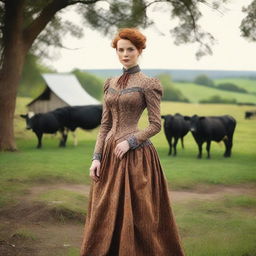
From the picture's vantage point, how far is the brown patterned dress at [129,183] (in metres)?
3.70

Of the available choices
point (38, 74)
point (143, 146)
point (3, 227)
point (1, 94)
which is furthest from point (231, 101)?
point (143, 146)

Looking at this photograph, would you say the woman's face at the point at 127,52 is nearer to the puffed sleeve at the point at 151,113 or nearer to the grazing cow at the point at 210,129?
the puffed sleeve at the point at 151,113

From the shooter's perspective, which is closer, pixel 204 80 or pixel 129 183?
pixel 129 183

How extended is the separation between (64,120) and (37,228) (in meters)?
10.5

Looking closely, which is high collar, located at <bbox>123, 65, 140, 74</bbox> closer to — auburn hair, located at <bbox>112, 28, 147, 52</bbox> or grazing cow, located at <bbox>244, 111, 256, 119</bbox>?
auburn hair, located at <bbox>112, 28, 147, 52</bbox>

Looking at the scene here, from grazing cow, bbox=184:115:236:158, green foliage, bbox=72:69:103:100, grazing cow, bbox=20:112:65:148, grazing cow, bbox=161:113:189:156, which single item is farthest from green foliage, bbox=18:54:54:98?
grazing cow, bbox=184:115:236:158

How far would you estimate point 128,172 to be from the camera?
3766 millimetres

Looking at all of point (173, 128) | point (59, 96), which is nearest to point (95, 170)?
point (173, 128)

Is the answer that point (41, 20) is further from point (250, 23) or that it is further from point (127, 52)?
point (127, 52)

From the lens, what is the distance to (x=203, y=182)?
9.49 meters

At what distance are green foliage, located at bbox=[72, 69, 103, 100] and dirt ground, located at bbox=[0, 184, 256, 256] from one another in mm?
20714

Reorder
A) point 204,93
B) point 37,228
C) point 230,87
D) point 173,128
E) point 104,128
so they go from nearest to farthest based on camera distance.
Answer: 1. point 104,128
2. point 37,228
3. point 173,128
4. point 230,87
5. point 204,93

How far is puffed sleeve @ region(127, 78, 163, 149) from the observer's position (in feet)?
12.1

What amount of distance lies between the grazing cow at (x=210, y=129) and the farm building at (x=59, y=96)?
8300mm
